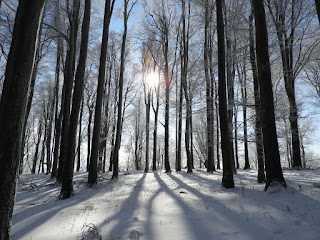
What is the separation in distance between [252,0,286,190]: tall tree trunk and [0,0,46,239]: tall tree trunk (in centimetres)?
520

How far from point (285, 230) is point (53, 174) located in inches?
452

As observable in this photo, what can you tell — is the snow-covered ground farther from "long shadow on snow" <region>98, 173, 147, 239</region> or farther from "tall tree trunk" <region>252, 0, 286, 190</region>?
"tall tree trunk" <region>252, 0, 286, 190</region>

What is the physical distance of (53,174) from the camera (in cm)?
1060

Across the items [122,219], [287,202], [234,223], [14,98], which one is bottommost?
[122,219]

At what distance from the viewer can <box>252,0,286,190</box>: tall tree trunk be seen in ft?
15.2

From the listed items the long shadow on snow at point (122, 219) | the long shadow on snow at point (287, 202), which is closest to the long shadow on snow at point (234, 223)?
the long shadow on snow at point (287, 202)

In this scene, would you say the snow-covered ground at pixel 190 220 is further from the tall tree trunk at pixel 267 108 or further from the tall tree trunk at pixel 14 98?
the tall tree trunk at pixel 14 98

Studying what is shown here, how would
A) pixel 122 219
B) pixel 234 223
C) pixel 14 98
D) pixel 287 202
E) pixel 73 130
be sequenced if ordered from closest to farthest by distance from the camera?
pixel 14 98
pixel 234 223
pixel 122 219
pixel 287 202
pixel 73 130

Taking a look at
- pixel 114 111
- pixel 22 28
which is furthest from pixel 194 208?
pixel 114 111

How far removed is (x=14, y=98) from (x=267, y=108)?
5392 millimetres

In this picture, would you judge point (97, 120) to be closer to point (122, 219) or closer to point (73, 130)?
point (73, 130)

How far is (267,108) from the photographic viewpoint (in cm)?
494

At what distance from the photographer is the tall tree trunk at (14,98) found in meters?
1.83

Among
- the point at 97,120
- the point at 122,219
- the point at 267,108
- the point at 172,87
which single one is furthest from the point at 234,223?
the point at 172,87
